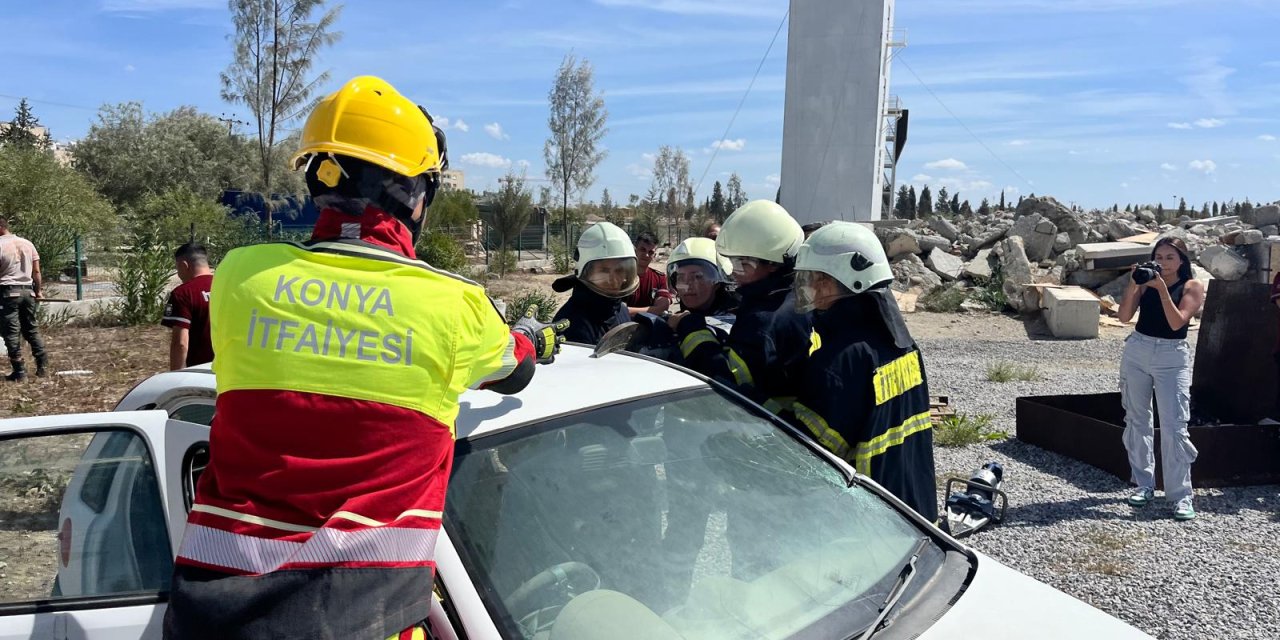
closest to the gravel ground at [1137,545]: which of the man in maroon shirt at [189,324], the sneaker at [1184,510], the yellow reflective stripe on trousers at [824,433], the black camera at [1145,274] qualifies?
the sneaker at [1184,510]

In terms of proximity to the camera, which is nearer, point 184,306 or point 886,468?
point 886,468

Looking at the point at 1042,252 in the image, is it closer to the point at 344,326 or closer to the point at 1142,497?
the point at 1142,497

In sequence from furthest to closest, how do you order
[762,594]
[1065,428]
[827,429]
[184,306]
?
[1065,428], [184,306], [827,429], [762,594]

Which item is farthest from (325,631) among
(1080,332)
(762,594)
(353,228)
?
(1080,332)

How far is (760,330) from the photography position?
127 inches

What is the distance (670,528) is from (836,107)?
71.5 feet

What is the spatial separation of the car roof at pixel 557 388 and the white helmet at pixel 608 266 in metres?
1.39

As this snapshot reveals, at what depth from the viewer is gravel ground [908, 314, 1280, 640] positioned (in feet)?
14.5

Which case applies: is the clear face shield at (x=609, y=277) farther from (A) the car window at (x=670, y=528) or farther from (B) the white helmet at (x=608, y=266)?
(A) the car window at (x=670, y=528)

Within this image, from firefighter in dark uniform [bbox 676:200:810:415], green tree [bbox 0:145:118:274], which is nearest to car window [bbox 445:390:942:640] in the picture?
firefighter in dark uniform [bbox 676:200:810:415]

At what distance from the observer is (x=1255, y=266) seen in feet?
29.4

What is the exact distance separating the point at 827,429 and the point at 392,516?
1.76 m

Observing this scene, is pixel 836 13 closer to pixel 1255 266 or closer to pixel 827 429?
pixel 1255 266

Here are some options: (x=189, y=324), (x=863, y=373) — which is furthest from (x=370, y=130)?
(x=189, y=324)
